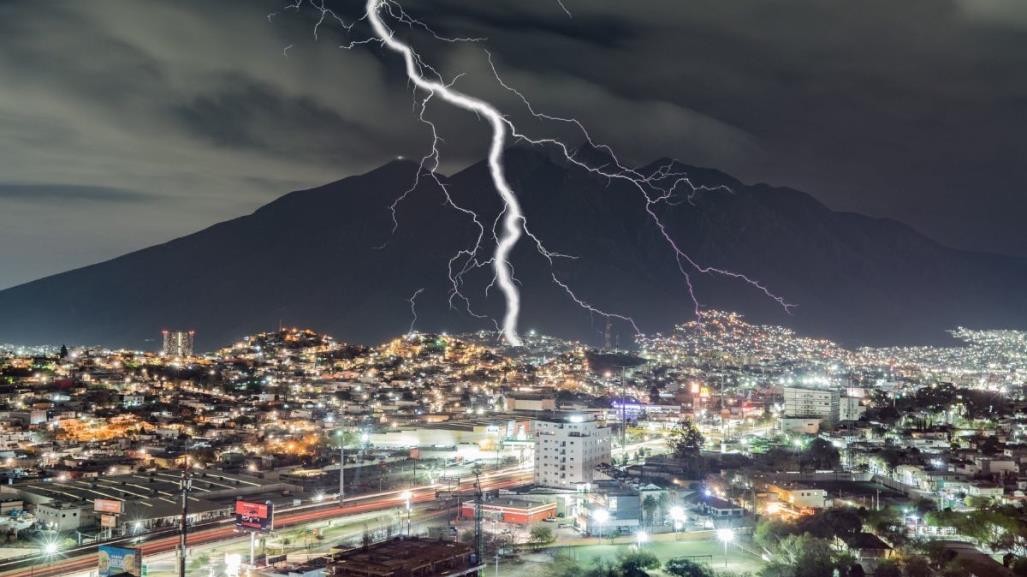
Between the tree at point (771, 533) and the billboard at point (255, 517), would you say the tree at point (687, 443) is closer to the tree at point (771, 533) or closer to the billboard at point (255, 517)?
the tree at point (771, 533)

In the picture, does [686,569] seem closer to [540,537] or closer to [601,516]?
[540,537]

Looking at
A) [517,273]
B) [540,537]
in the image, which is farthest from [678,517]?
[517,273]

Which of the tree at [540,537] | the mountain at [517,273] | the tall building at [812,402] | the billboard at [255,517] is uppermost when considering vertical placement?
the mountain at [517,273]

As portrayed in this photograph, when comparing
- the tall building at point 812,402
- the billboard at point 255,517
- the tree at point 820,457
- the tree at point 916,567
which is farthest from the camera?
the tall building at point 812,402

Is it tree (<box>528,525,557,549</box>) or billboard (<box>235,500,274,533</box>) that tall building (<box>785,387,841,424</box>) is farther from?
billboard (<box>235,500,274,533</box>)

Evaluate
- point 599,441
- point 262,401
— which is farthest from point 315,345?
point 599,441

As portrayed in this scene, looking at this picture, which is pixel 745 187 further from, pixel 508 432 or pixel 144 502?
pixel 144 502

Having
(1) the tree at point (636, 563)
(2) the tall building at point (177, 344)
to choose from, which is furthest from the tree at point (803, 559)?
(2) the tall building at point (177, 344)
